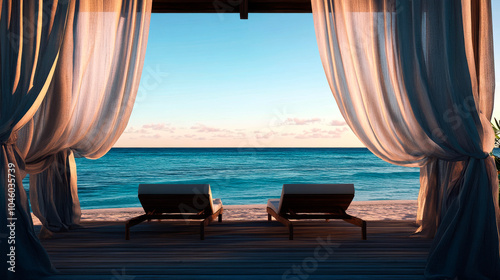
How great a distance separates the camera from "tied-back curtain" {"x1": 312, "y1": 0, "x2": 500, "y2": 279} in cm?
239

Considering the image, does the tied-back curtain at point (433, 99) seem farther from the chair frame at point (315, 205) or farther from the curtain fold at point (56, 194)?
the curtain fold at point (56, 194)

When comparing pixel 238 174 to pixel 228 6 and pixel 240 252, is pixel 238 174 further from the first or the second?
pixel 240 252

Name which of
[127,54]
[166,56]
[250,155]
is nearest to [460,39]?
[127,54]

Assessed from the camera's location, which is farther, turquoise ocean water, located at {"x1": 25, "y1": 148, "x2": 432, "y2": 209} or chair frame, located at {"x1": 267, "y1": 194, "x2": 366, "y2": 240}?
turquoise ocean water, located at {"x1": 25, "y1": 148, "x2": 432, "y2": 209}

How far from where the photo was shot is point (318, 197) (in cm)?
355

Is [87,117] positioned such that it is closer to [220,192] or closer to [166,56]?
[220,192]

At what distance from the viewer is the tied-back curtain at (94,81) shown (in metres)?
3.14

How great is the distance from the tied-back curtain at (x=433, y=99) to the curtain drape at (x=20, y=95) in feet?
7.19

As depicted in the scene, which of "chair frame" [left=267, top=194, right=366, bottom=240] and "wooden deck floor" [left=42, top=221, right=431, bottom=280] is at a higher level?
"chair frame" [left=267, top=194, right=366, bottom=240]

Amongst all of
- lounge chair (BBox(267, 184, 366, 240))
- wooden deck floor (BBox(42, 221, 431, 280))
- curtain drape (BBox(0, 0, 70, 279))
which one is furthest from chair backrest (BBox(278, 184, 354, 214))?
curtain drape (BBox(0, 0, 70, 279))

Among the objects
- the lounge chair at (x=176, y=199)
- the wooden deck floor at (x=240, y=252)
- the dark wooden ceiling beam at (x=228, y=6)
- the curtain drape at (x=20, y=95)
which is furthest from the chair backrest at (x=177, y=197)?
the dark wooden ceiling beam at (x=228, y=6)

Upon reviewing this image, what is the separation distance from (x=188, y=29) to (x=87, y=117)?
477 inches

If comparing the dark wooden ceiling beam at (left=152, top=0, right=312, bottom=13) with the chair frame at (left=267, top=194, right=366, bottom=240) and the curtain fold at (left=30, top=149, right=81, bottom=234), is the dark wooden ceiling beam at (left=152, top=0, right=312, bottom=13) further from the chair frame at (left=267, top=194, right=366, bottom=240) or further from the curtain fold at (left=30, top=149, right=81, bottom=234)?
the chair frame at (left=267, top=194, right=366, bottom=240)

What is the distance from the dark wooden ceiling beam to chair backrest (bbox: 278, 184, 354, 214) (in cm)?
189
